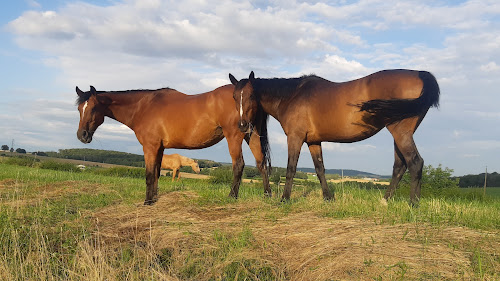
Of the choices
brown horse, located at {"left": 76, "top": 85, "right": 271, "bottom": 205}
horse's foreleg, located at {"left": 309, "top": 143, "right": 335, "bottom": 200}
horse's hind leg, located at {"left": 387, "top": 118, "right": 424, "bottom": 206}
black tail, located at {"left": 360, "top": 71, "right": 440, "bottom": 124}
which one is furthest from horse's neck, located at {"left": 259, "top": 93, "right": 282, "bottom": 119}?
horse's hind leg, located at {"left": 387, "top": 118, "right": 424, "bottom": 206}

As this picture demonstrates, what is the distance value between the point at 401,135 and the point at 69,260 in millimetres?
6141

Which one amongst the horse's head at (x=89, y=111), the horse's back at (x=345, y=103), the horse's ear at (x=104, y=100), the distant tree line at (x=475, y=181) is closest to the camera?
the horse's back at (x=345, y=103)

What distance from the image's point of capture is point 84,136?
9.09m

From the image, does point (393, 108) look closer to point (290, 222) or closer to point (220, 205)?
→ point (290, 222)

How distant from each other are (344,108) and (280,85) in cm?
176

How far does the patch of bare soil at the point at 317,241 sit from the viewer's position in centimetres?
371

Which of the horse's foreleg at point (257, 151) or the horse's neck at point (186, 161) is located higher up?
the horse's foreleg at point (257, 151)

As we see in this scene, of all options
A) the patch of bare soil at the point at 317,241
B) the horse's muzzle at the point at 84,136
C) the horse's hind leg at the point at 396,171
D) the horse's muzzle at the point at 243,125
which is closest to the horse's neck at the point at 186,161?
the horse's muzzle at the point at 84,136

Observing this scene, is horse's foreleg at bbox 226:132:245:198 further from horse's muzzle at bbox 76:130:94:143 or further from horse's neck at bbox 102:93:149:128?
horse's muzzle at bbox 76:130:94:143

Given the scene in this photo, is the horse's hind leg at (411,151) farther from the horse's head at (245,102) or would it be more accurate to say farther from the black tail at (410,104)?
the horse's head at (245,102)

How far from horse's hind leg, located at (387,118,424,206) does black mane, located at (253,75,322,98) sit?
2.39 meters

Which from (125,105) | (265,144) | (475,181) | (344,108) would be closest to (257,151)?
(265,144)

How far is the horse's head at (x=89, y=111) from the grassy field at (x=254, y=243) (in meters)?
2.55

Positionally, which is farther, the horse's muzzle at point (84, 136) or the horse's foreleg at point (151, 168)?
the horse's muzzle at point (84, 136)
